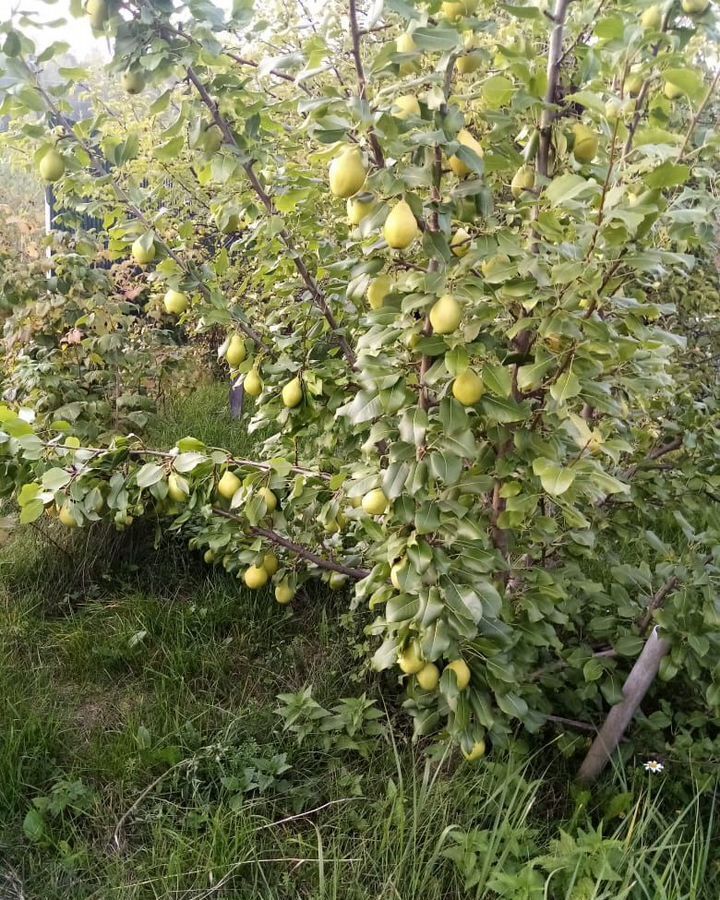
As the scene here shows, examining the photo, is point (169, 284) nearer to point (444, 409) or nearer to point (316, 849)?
point (444, 409)

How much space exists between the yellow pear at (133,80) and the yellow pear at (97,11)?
9 cm

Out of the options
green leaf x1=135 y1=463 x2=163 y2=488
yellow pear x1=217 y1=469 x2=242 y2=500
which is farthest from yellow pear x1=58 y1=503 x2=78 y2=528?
yellow pear x1=217 y1=469 x2=242 y2=500

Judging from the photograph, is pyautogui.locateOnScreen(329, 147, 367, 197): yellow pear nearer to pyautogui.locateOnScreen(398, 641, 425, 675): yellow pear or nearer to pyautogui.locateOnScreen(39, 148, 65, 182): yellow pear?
pyautogui.locateOnScreen(39, 148, 65, 182): yellow pear

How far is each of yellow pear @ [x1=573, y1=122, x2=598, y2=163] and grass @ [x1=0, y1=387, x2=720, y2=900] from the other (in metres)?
1.31

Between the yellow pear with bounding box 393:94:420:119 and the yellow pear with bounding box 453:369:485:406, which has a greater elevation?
the yellow pear with bounding box 393:94:420:119

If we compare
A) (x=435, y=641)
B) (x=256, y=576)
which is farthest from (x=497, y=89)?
(x=256, y=576)

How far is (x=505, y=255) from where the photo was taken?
1.25m

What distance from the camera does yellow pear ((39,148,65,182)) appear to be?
1438mm

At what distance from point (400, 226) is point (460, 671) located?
3.04ft

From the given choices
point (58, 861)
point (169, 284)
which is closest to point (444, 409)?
point (169, 284)

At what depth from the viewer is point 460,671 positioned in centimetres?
157

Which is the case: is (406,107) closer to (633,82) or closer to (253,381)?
(633,82)

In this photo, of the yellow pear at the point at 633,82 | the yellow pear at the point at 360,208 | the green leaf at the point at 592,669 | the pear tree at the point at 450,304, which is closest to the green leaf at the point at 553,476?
the pear tree at the point at 450,304

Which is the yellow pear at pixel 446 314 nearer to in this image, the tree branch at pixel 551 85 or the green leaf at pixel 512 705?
the tree branch at pixel 551 85
